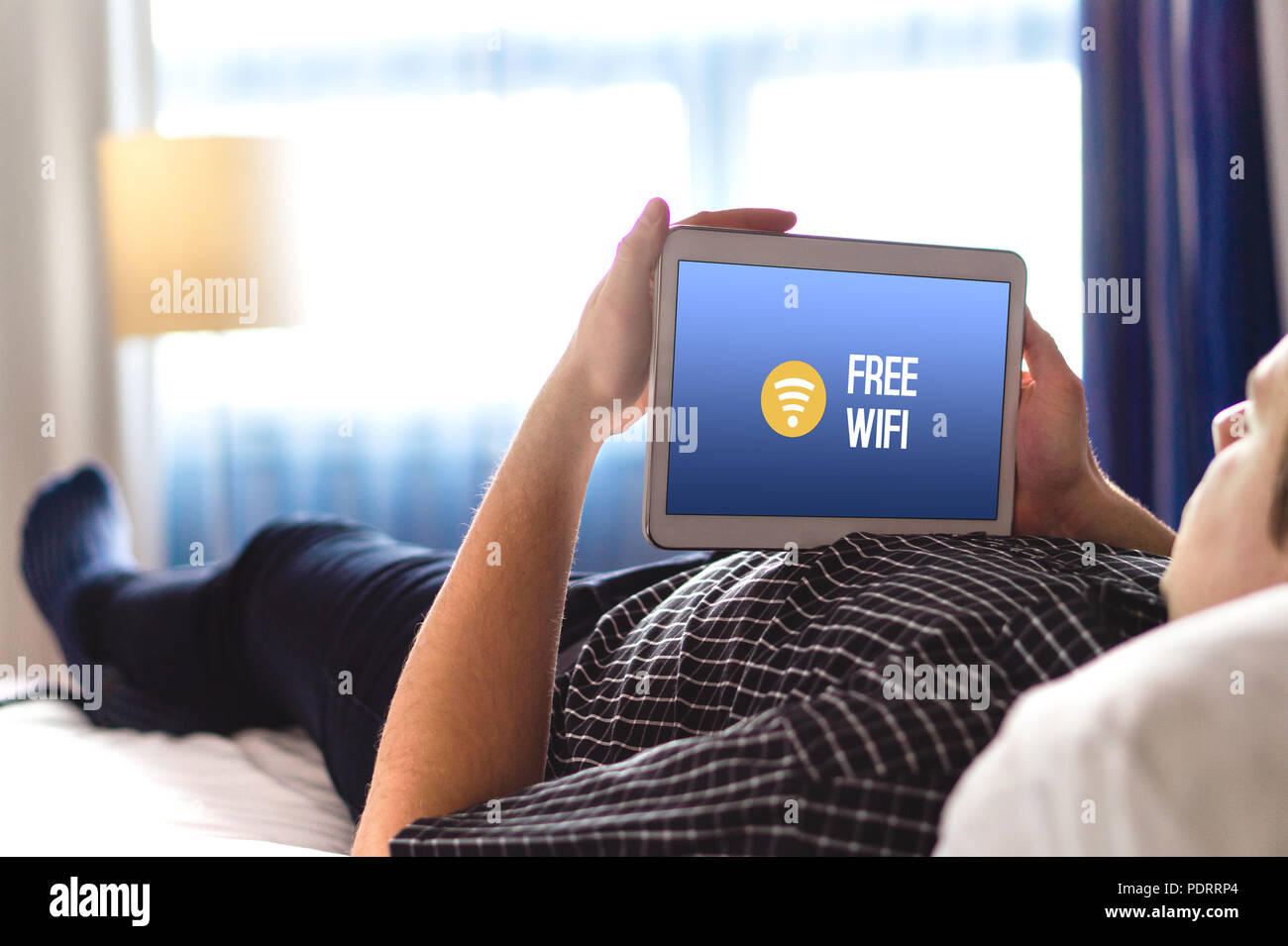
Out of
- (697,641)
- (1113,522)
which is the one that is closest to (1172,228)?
(1113,522)

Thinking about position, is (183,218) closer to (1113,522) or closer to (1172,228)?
(1113,522)

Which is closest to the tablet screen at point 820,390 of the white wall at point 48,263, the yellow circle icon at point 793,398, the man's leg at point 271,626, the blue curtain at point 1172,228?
the yellow circle icon at point 793,398

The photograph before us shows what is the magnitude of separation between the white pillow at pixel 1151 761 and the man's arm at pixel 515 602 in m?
0.37

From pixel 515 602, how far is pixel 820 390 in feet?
0.85

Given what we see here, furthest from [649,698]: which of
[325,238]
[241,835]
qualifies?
[325,238]

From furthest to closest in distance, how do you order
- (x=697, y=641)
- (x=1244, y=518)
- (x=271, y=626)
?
(x=271, y=626) → (x=697, y=641) → (x=1244, y=518)

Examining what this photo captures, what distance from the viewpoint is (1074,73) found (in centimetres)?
195

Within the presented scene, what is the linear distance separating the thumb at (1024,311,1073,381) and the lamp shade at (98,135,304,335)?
1.65 metres

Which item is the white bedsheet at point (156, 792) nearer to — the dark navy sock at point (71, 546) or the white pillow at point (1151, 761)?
the dark navy sock at point (71, 546)

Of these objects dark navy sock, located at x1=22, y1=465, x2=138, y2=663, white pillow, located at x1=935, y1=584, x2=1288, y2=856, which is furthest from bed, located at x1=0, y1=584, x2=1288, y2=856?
dark navy sock, located at x1=22, y1=465, x2=138, y2=663

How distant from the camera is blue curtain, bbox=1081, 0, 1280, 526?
1.79 meters

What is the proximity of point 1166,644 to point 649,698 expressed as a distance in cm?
39

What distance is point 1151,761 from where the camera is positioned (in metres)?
0.23

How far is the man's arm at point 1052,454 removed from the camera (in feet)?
2.33
